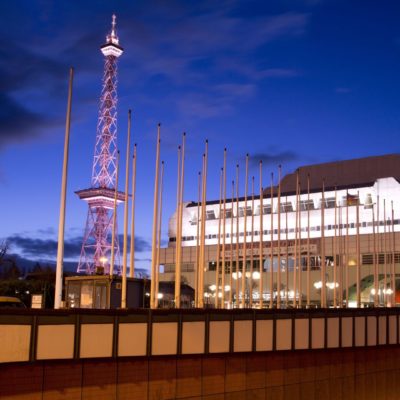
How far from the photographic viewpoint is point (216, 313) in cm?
2827

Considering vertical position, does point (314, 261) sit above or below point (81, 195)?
below

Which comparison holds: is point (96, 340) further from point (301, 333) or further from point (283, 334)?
point (301, 333)

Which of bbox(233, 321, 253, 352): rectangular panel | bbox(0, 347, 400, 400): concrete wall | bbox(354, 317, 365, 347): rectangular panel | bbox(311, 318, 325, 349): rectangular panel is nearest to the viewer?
bbox(0, 347, 400, 400): concrete wall

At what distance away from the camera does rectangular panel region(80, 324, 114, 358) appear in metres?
22.9

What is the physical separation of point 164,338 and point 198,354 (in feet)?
6.96

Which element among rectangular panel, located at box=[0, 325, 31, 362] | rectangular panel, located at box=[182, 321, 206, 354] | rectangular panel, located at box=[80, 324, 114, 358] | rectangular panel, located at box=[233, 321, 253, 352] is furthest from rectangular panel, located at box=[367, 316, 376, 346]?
rectangular panel, located at box=[0, 325, 31, 362]

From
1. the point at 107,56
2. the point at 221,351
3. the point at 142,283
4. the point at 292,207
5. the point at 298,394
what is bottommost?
the point at 298,394

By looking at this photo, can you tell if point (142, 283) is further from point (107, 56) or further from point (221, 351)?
point (107, 56)

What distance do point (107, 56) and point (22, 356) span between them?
419 feet

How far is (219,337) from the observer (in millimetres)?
28188

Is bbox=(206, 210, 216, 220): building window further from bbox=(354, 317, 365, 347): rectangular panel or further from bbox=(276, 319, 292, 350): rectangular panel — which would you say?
bbox=(276, 319, 292, 350): rectangular panel

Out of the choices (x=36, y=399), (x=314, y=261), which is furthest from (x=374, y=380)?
(x=314, y=261)

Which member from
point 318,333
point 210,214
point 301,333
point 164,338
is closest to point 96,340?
point 164,338

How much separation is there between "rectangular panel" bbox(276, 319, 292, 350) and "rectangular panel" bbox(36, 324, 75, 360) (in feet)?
38.5
